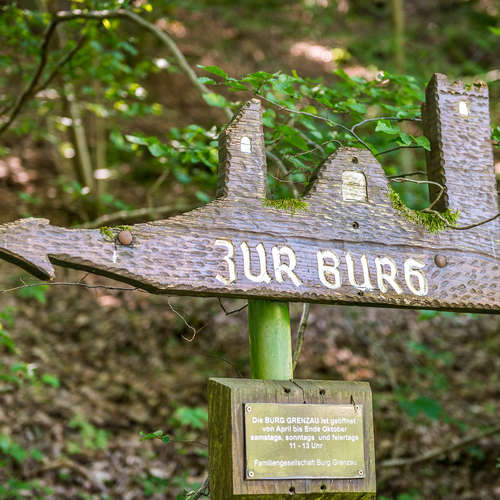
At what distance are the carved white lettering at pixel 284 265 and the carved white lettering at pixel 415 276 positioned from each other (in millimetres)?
487

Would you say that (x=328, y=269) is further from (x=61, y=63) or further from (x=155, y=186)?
(x=61, y=63)

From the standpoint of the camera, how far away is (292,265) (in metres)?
2.40

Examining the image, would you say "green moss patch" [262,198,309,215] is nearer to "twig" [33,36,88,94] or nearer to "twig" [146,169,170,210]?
"twig" [146,169,170,210]

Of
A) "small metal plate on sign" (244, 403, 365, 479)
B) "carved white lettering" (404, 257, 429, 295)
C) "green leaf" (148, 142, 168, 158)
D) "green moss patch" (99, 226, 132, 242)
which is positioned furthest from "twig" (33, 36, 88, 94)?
"small metal plate on sign" (244, 403, 365, 479)

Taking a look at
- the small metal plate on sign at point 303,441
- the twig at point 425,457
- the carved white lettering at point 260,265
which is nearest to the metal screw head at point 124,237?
the carved white lettering at point 260,265

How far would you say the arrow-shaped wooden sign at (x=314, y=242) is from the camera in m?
2.17

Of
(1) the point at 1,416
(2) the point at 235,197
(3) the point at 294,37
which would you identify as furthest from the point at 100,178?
(2) the point at 235,197

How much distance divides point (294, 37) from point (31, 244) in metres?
11.5

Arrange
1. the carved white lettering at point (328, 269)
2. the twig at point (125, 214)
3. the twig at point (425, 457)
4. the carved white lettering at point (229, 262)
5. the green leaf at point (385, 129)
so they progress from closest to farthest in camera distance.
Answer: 1. the carved white lettering at point (229, 262)
2. the carved white lettering at point (328, 269)
3. the green leaf at point (385, 129)
4. the twig at point (125, 214)
5. the twig at point (425, 457)

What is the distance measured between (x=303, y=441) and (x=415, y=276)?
833 millimetres

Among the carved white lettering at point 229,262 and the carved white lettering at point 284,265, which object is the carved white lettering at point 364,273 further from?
the carved white lettering at point 229,262

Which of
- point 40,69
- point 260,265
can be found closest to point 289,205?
point 260,265

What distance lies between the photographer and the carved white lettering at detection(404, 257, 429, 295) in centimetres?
254

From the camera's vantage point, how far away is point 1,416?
525 centimetres
